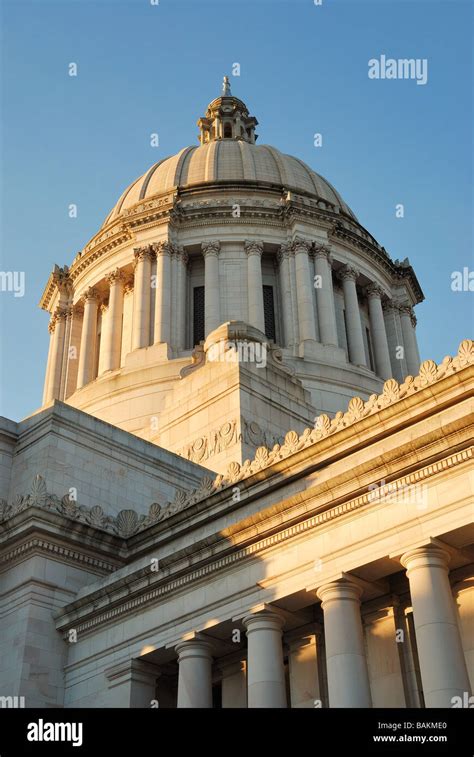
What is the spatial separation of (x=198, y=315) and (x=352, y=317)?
392 inches

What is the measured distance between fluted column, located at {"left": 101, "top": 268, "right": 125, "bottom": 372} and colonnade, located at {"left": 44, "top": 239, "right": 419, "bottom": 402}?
Answer: 6cm

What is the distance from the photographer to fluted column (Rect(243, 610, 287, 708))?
20969 millimetres

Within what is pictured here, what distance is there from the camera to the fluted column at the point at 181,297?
56.7 meters

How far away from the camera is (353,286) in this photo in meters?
61.9

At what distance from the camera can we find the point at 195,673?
22875 mm

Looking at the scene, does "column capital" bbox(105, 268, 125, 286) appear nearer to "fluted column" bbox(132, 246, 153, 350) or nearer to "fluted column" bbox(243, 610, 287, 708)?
"fluted column" bbox(132, 246, 153, 350)

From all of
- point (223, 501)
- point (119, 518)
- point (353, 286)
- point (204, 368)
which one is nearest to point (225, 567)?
point (223, 501)

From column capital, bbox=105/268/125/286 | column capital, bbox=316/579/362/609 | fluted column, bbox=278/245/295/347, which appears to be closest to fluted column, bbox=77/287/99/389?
column capital, bbox=105/268/125/286

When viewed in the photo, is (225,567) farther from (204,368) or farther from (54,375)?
(54,375)

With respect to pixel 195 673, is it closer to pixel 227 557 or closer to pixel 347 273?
pixel 227 557

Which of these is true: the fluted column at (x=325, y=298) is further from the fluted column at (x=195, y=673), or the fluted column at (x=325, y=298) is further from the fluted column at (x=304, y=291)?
the fluted column at (x=195, y=673)

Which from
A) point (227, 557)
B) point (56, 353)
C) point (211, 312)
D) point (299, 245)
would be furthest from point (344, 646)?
point (56, 353)

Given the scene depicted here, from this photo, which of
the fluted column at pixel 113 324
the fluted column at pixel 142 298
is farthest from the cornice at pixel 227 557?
the fluted column at pixel 113 324

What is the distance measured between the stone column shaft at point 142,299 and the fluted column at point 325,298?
10519 millimetres
